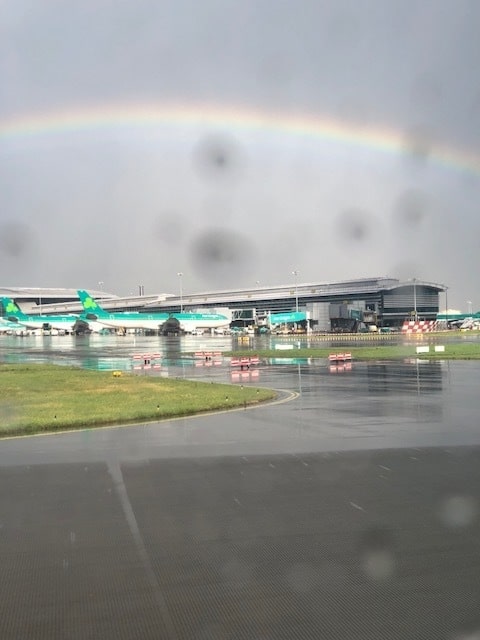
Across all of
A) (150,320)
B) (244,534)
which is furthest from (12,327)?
(244,534)

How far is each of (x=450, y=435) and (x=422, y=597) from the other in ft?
31.7

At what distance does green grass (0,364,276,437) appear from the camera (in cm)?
1922

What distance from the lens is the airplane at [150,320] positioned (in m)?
153

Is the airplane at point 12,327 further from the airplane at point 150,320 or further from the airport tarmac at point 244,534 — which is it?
the airport tarmac at point 244,534

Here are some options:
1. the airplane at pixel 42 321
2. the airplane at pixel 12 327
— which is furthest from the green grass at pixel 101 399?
the airplane at pixel 12 327

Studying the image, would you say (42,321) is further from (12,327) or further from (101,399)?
(101,399)

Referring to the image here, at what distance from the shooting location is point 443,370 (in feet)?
120

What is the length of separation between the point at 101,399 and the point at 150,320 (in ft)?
443

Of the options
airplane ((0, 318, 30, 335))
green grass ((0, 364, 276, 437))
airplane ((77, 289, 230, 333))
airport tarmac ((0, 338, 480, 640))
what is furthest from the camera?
airplane ((0, 318, 30, 335))

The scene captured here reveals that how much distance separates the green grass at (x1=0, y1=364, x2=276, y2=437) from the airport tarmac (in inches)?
99.7

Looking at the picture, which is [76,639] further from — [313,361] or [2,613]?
[313,361]

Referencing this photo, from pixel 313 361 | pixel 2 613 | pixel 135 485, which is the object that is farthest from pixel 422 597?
pixel 313 361

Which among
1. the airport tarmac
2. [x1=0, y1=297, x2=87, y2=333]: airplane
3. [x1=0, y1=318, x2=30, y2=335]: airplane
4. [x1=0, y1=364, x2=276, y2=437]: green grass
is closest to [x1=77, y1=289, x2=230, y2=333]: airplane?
[x1=0, y1=297, x2=87, y2=333]: airplane

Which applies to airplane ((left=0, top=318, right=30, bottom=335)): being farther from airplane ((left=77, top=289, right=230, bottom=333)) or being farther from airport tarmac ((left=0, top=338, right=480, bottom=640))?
Answer: airport tarmac ((left=0, top=338, right=480, bottom=640))
